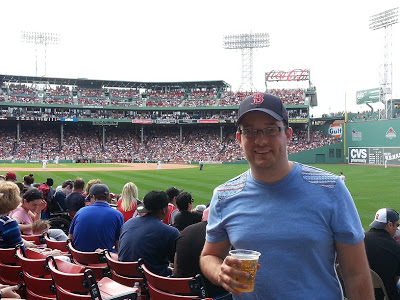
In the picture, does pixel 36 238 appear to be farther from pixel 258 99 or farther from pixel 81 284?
pixel 258 99

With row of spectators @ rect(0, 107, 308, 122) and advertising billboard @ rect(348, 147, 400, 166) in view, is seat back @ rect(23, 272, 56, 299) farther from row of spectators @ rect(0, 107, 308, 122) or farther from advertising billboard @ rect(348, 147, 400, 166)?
row of spectators @ rect(0, 107, 308, 122)

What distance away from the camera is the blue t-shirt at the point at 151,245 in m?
4.50

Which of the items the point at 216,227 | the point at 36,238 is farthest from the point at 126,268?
the point at 36,238

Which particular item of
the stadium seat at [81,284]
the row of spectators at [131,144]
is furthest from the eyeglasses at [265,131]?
the row of spectators at [131,144]

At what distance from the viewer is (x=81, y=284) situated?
3.38 metres

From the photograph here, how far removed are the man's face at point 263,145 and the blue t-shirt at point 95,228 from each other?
3.94 meters

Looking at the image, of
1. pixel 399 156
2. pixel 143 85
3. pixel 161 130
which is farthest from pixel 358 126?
pixel 143 85

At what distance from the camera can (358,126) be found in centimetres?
4862

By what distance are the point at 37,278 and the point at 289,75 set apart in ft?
211

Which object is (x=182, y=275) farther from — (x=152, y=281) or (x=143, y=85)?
(x=143, y=85)

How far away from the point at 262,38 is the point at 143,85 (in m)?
22.6

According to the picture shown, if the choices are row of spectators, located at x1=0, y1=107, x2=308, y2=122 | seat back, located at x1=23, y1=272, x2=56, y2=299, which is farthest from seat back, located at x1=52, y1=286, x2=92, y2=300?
row of spectators, located at x1=0, y1=107, x2=308, y2=122

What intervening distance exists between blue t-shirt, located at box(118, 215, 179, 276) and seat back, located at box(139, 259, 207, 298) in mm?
761

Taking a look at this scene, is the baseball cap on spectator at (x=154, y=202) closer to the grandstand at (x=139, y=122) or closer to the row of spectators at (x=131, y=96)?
the grandstand at (x=139, y=122)
